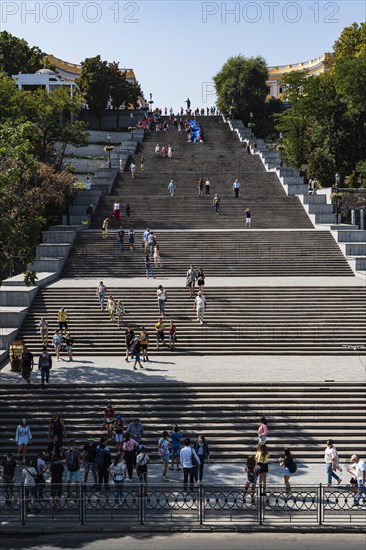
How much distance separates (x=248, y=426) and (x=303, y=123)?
4671 centimetres

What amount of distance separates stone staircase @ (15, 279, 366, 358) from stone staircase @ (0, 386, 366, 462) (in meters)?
5.02

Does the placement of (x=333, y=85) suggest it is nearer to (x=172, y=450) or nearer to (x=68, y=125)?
(x=68, y=125)

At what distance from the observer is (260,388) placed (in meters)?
25.4

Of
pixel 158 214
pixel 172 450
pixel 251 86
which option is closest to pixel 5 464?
pixel 172 450

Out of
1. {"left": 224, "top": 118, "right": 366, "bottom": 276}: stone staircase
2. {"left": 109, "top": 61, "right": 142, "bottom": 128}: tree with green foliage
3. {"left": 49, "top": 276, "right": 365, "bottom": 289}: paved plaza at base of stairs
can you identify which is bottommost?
{"left": 49, "top": 276, "right": 365, "bottom": 289}: paved plaza at base of stairs

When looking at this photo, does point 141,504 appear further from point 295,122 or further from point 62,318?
point 295,122

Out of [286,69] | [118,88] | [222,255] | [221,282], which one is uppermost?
[286,69]

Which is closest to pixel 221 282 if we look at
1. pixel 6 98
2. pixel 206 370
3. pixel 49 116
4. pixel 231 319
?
pixel 231 319

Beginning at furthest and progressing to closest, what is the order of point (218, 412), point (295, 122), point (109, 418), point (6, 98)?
point (295, 122)
point (6, 98)
point (218, 412)
point (109, 418)

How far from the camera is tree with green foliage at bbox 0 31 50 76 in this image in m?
80.6

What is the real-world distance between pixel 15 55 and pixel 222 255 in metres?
47.4

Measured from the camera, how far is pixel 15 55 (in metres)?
81.1

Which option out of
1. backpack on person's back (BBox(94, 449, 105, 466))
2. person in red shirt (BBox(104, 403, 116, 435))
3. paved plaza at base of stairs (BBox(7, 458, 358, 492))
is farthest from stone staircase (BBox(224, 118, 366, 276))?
backpack on person's back (BBox(94, 449, 105, 466))

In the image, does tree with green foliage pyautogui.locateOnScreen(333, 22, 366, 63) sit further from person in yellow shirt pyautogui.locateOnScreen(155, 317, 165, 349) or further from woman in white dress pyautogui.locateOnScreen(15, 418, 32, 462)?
woman in white dress pyautogui.locateOnScreen(15, 418, 32, 462)
